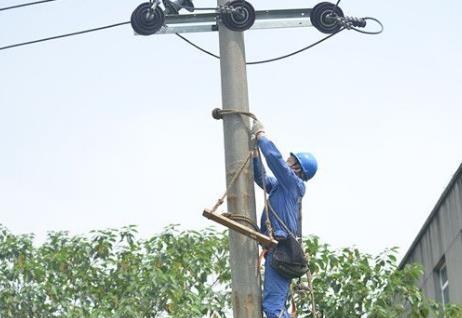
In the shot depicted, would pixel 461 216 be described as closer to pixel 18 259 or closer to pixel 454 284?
pixel 454 284

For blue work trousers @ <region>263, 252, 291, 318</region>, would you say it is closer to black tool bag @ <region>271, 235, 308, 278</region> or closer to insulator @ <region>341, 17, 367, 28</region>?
black tool bag @ <region>271, 235, 308, 278</region>

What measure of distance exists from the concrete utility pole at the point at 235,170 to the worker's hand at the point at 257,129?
0.06m

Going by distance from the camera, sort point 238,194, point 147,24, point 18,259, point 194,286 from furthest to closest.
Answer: point 18,259
point 194,286
point 147,24
point 238,194

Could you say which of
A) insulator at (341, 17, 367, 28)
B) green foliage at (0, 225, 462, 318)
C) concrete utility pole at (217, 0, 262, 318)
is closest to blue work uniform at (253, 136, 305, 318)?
concrete utility pole at (217, 0, 262, 318)

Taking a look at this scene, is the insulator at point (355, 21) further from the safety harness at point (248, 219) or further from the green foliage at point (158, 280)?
the green foliage at point (158, 280)

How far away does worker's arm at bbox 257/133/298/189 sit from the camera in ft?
27.0

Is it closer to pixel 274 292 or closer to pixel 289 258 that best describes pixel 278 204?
pixel 289 258

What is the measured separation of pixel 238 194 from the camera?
8.22 metres

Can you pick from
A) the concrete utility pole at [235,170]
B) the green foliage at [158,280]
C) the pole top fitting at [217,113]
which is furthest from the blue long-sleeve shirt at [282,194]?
the green foliage at [158,280]

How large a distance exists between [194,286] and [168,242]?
0.90 metres

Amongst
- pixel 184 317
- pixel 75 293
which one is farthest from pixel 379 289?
pixel 75 293

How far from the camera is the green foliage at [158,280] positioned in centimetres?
1600

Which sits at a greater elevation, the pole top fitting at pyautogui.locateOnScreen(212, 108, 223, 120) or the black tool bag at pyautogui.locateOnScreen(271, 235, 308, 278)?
the pole top fitting at pyautogui.locateOnScreen(212, 108, 223, 120)

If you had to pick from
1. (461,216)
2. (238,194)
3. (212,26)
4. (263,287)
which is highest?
(461,216)
